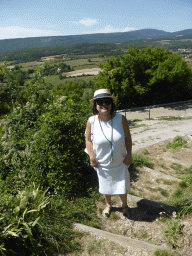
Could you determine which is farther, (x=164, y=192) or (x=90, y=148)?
(x=164, y=192)

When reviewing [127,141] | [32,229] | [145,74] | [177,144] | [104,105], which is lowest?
[177,144]

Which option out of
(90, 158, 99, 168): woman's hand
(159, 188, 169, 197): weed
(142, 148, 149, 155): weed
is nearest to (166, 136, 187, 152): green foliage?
(142, 148, 149, 155): weed

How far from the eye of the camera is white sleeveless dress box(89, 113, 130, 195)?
283cm

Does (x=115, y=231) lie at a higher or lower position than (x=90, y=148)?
lower

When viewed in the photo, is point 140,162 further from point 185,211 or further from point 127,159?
point 127,159

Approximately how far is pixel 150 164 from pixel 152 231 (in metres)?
2.92

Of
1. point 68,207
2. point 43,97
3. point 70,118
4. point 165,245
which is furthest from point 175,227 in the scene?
point 43,97

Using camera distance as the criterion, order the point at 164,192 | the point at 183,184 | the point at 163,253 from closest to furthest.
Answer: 1. the point at 163,253
2. the point at 164,192
3. the point at 183,184

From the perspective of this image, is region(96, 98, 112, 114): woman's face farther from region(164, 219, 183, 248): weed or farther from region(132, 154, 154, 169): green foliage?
region(132, 154, 154, 169): green foliage

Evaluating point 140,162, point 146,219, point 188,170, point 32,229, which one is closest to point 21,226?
point 32,229

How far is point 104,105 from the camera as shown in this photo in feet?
9.22

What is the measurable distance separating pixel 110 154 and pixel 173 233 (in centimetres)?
139

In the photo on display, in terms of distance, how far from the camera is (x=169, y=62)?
2589cm

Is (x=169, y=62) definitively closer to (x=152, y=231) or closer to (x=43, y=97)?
(x=43, y=97)
